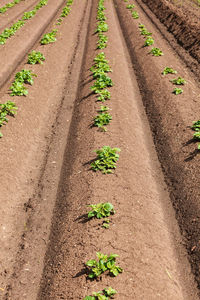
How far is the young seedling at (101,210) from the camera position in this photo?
7.24 m

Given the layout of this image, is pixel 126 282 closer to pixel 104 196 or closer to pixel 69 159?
pixel 104 196

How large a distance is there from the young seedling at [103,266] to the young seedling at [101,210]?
4.01 ft

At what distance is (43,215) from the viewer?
8.11 meters

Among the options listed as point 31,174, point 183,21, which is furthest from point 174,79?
point 183,21

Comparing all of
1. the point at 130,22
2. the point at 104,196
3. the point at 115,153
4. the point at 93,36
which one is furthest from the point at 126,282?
the point at 130,22

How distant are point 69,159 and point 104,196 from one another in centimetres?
236

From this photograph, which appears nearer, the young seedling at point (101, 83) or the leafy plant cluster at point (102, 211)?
the leafy plant cluster at point (102, 211)

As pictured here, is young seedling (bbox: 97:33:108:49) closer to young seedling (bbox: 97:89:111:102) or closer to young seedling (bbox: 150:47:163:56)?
young seedling (bbox: 150:47:163:56)

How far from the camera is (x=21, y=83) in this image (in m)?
13.7

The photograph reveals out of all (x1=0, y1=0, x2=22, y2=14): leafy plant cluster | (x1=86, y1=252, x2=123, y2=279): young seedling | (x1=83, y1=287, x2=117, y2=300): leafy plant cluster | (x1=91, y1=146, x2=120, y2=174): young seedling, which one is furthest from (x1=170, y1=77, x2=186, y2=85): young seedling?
(x1=0, y1=0, x2=22, y2=14): leafy plant cluster

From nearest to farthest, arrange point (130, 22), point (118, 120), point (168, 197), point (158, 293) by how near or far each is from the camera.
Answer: point (158, 293)
point (168, 197)
point (118, 120)
point (130, 22)

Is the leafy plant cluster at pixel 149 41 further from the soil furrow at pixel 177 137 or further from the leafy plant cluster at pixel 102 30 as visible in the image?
the leafy plant cluster at pixel 102 30

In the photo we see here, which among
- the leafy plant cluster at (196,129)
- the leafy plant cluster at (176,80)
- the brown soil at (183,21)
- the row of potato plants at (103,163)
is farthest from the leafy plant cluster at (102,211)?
the brown soil at (183,21)

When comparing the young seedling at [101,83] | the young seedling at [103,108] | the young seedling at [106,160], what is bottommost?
the young seedling at [106,160]
